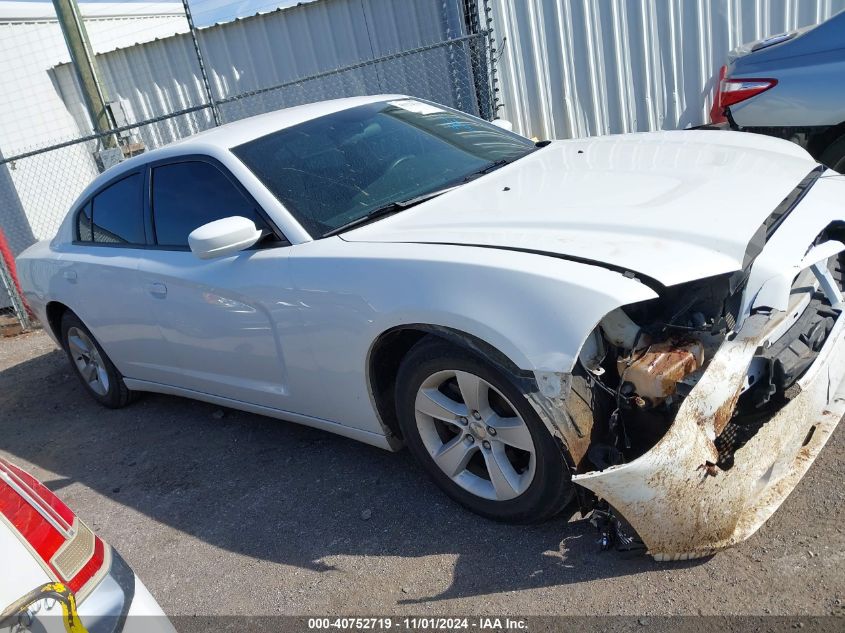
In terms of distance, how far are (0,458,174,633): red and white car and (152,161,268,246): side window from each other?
1.67 metres

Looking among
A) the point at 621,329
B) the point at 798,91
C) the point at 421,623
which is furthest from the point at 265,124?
the point at 798,91

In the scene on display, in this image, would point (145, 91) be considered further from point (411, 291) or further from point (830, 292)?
point (830, 292)

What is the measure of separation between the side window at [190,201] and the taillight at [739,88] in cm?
333

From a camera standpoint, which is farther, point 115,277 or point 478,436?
point 115,277

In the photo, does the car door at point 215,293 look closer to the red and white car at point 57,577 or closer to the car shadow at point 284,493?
the car shadow at point 284,493

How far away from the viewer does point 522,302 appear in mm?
2531

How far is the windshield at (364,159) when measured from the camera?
3516 mm

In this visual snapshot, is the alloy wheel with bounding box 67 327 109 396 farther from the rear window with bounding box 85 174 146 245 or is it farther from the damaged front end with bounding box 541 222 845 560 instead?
the damaged front end with bounding box 541 222 845 560

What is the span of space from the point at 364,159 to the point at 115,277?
1692 mm

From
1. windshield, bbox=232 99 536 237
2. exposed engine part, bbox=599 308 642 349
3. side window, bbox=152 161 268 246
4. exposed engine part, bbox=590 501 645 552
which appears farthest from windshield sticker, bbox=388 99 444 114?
exposed engine part, bbox=590 501 645 552

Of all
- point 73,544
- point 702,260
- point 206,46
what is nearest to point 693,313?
point 702,260

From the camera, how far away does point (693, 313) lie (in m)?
2.66

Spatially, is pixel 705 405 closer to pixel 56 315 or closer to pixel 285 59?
pixel 56 315

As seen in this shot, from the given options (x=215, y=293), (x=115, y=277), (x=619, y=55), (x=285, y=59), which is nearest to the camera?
(x=215, y=293)
